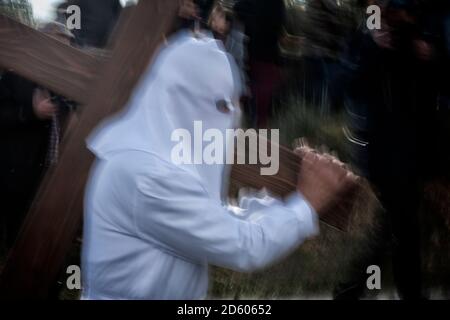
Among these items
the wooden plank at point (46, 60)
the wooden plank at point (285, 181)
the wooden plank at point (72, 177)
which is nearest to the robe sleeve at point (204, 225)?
the wooden plank at point (285, 181)

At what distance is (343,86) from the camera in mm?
2275

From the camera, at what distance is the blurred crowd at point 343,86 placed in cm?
214

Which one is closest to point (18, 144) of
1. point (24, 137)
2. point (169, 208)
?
point (24, 137)

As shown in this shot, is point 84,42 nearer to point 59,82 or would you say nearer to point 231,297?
point 59,82

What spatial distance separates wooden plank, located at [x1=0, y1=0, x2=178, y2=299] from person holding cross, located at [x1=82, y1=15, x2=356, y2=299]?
0.32 meters

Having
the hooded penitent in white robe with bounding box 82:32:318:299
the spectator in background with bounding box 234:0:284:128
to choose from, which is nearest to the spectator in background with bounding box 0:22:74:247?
the spectator in background with bounding box 234:0:284:128

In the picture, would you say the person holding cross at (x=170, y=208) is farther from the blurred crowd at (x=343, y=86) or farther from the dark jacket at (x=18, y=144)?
the dark jacket at (x=18, y=144)

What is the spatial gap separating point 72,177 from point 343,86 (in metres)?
0.84

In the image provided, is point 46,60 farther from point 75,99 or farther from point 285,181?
point 285,181

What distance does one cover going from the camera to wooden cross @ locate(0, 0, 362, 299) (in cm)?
189

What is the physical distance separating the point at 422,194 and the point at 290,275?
55cm

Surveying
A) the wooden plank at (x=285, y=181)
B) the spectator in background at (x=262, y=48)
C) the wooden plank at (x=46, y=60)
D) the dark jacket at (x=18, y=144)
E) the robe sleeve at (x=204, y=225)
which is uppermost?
the spectator in background at (x=262, y=48)

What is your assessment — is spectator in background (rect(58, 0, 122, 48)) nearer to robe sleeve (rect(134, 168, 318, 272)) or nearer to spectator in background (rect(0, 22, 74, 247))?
spectator in background (rect(0, 22, 74, 247))

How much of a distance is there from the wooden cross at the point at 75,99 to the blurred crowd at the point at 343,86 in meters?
0.11
